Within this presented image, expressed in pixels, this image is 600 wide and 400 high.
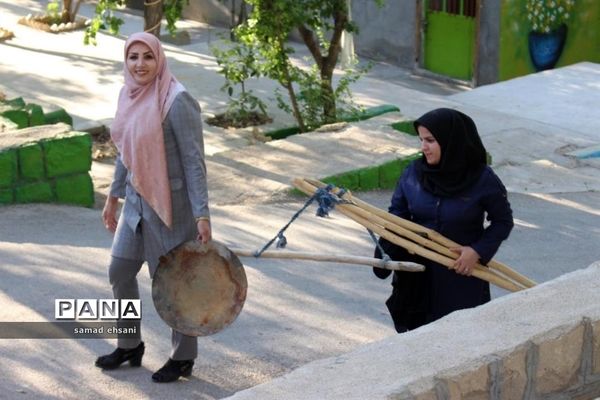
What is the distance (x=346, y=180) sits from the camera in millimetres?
9250

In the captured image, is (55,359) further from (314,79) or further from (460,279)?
(314,79)

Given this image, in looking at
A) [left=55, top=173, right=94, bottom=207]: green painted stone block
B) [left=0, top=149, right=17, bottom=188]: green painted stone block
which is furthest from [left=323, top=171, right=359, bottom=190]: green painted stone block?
[left=0, top=149, right=17, bottom=188]: green painted stone block

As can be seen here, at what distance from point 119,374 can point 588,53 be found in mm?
Result: 11775

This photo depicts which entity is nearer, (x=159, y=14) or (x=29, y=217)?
(x=29, y=217)

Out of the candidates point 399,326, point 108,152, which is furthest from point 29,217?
point 399,326

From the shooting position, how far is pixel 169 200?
16.7 feet

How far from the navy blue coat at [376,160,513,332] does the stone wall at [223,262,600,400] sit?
0.54 m

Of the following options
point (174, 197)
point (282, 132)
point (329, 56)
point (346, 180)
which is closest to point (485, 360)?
point (174, 197)

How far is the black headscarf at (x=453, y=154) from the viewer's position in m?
4.71

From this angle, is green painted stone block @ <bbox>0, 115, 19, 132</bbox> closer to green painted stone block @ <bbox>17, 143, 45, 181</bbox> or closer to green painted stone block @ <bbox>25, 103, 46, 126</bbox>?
green painted stone block @ <bbox>25, 103, 46, 126</bbox>

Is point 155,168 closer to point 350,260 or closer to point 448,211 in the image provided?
point 350,260

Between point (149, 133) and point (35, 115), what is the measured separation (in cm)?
511

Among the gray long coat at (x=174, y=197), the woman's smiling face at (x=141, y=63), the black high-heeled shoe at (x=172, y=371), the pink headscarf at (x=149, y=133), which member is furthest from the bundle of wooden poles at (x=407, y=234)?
the black high-heeled shoe at (x=172, y=371)

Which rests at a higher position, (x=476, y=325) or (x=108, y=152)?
(x=476, y=325)
